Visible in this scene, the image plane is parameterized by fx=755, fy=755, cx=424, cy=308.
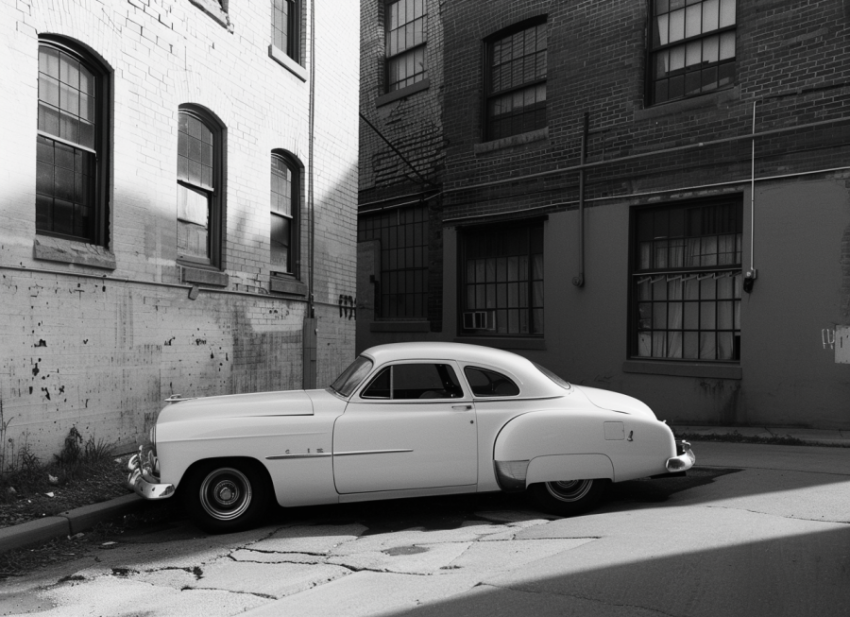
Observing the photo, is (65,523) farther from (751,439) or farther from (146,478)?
(751,439)

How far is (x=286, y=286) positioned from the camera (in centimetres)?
1122

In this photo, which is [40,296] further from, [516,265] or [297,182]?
[516,265]

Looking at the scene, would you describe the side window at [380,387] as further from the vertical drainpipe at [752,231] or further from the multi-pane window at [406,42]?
the multi-pane window at [406,42]

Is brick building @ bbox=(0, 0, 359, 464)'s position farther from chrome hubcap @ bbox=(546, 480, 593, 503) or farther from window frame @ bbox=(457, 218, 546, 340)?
chrome hubcap @ bbox=(546, 480, 593, 503)

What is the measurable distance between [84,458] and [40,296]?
5.51 feet

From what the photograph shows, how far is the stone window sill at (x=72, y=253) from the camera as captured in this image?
7.19 metres

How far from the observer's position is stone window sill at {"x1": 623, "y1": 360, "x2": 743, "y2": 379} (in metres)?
11.1

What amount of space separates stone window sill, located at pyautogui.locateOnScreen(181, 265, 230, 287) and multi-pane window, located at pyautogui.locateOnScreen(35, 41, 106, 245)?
1.22 metres

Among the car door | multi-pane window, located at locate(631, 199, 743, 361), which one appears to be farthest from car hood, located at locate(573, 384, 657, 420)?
multi-pane window, located at locate(631, 199, 743, 361)

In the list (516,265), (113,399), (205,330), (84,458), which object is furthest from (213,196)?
Result: (516,265)

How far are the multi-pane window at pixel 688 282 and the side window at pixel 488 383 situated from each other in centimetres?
637

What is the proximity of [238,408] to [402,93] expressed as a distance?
11.7 metres

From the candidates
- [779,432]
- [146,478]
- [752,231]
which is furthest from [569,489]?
[752,231]

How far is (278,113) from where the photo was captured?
11141 millimetres
